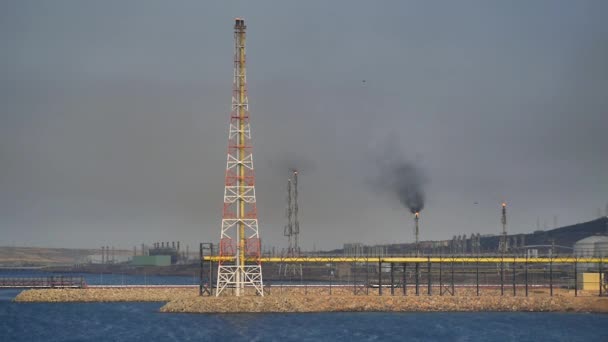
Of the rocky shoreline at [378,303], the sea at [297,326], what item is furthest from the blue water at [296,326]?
the rocky shoreline at [378,303]

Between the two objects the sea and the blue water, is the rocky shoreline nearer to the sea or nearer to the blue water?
the sea

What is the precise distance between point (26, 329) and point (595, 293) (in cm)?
7587

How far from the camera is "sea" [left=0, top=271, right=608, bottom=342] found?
258 feet

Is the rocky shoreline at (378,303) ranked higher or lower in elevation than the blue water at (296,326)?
higher

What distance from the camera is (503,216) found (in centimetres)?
15862

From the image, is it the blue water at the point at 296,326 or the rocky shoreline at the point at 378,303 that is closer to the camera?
the blue water at the point at 296,326

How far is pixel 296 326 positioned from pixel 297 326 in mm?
119

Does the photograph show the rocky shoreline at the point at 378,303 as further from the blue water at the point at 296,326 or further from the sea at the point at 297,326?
the blue water at the point at 296,326

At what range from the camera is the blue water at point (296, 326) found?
258 feet

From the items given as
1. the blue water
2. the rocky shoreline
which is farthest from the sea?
the rocky shoreline

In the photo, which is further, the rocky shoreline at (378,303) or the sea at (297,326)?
the rocky shoreline at (378,303)

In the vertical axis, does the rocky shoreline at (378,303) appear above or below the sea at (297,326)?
above

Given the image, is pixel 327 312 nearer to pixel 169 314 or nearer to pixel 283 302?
pixel 283 302

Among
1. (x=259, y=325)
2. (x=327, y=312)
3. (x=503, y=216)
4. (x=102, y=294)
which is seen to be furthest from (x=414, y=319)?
(x=503, y=216)
